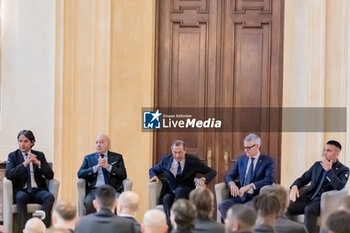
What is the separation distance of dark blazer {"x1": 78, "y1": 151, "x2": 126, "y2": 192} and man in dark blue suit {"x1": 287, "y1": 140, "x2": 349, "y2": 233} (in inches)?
71.4

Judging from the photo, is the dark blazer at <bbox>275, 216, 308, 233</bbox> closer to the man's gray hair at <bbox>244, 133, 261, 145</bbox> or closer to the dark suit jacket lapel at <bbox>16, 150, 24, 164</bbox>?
the man's gray hair at <bbox>244, 133, 261, 145</bbox>

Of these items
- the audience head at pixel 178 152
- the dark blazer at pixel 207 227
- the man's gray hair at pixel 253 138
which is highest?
the man's gray hair at pixel 253 138

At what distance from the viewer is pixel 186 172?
738 cm

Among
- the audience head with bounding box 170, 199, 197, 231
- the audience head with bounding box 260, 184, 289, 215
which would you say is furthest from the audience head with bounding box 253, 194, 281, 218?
the audience head with bounding box 170, 199, 197, 231

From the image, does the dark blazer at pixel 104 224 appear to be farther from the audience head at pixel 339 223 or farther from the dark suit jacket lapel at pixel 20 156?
the dark suit jacket lapel at pixel 20 156

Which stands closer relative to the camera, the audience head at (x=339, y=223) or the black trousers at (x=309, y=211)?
the audience head at (x=339, y=223)

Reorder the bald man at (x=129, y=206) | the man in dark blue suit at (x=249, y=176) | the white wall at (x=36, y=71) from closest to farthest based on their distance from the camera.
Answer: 1. the bald man at (x=129, y=206)
2. the man in dark blue suit at (x=249, y=176)
3. the white wall at (x=36, y=71)

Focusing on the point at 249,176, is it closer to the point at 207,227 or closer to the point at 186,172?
the point at 186,172

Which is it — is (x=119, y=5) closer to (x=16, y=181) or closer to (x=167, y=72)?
(x=167, y=72)

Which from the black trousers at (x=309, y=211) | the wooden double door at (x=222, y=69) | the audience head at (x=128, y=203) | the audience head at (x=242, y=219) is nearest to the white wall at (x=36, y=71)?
the wooden double door at (x=222, y=69)

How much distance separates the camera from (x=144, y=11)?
8586 mm

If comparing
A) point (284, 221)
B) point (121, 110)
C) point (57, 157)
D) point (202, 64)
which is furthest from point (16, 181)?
point (284, 221)

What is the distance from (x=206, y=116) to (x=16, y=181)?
2486 mm

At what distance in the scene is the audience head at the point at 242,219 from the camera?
4.22 meters
